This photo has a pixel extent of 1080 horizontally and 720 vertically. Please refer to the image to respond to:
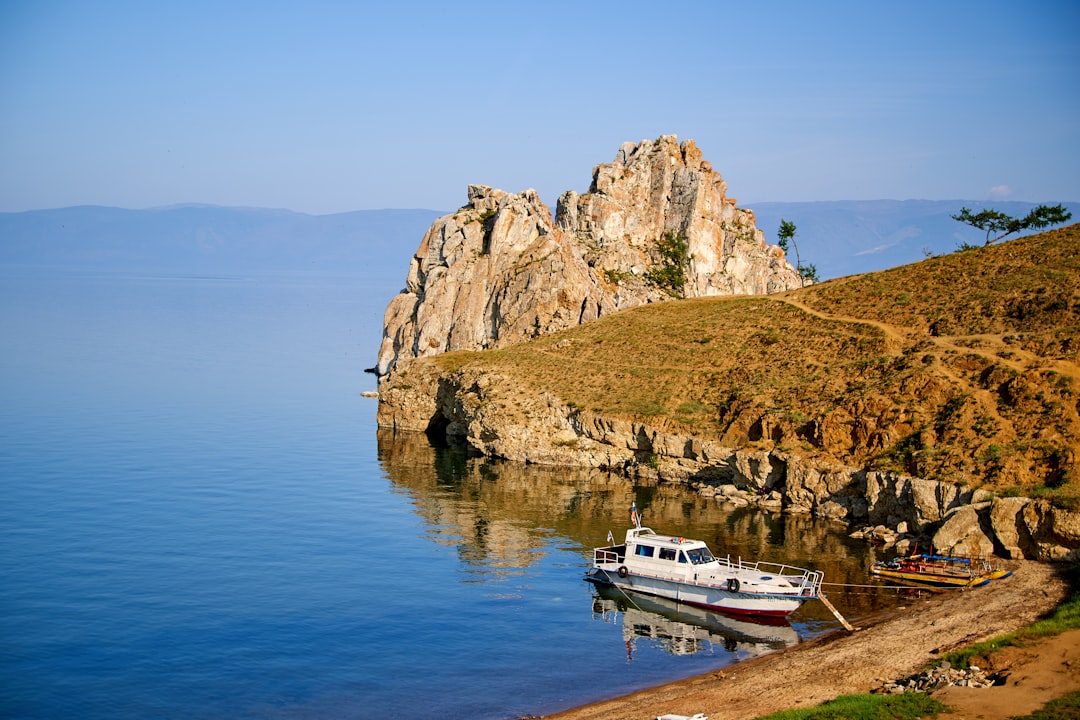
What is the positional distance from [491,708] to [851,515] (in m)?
37.3

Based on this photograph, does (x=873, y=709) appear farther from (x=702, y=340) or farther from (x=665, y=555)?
(x=702, y=340)

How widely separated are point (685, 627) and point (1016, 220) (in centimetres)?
9895

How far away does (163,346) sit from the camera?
177 meters

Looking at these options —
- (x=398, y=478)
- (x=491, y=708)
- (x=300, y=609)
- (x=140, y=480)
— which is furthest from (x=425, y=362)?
(x=491, y=708)

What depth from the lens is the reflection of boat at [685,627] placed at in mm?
49094

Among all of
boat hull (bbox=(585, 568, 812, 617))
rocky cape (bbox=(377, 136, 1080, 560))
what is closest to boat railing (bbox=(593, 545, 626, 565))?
boat hull (bbox=(585, 568, 812, 617))

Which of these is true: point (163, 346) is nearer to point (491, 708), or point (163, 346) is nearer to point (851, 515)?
point (851, 515)

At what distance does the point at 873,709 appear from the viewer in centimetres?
3303

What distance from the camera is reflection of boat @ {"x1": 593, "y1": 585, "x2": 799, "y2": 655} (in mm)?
49094

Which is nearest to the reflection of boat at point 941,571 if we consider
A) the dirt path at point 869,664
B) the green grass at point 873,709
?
the dirt path at point 869,664

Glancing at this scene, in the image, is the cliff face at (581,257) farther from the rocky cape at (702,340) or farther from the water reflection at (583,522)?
the water reflection at (583,522)

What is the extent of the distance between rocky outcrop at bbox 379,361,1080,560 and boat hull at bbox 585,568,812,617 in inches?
483

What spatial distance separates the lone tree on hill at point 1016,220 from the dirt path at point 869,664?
9017 cm

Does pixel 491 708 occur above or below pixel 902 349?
below
